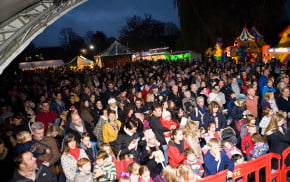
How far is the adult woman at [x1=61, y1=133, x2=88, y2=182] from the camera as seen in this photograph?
3.19 meters

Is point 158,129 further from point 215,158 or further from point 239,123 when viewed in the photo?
point 239,123

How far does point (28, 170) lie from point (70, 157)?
629 mm

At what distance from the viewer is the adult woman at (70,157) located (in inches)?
125

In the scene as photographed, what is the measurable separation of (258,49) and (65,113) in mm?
17527

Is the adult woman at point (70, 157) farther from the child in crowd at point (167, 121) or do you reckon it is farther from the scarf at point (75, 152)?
the child in crowd at point (167, 121)

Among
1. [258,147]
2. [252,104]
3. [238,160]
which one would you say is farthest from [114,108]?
[252,104]

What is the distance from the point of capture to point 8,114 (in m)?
5.41

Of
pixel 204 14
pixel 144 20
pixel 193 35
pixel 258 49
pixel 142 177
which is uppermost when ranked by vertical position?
pixel 144 20

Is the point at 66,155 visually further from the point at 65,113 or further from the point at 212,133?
the point at 212,133

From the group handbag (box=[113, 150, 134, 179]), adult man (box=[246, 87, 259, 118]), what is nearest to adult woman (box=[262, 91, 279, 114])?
adult man (box=[246, 87, 259, 118])

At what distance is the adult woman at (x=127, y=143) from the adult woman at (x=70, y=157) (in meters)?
0.60

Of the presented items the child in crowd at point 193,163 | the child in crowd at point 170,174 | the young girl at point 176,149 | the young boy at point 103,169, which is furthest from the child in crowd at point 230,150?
the young boy at point 103,169

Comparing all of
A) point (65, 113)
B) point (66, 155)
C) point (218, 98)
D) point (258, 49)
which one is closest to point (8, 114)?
point (65, 113)

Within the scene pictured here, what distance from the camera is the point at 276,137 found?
3.77 meters
